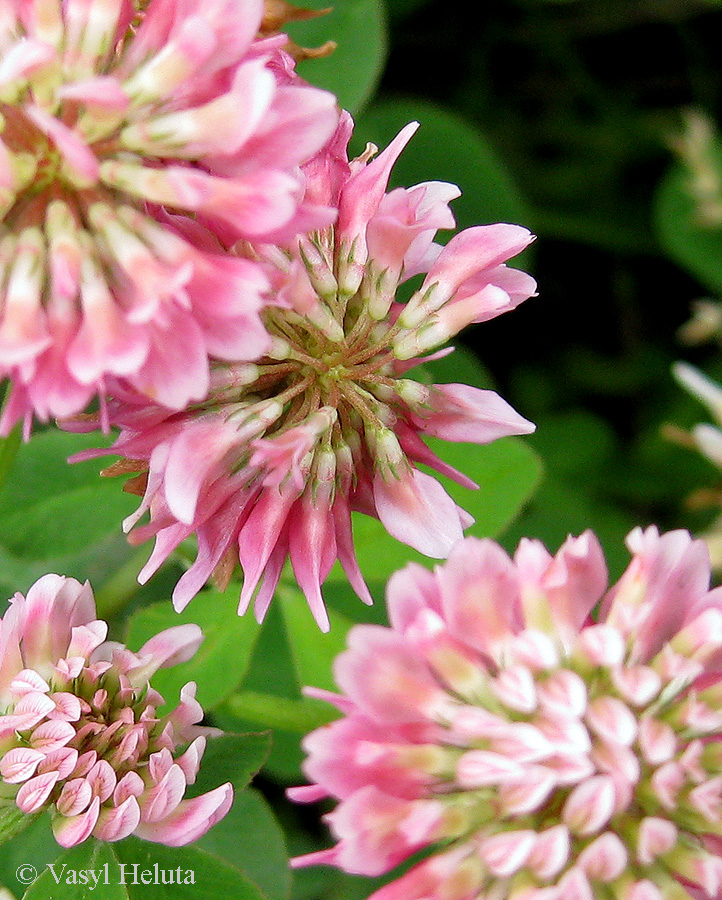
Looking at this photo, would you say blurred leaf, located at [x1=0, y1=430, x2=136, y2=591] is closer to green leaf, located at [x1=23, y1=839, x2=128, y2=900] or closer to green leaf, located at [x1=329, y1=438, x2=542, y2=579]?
green leaf, located at [x1=329, y1=438, x2=542, y2=579]

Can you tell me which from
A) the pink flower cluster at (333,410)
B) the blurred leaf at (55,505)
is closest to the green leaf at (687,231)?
the blurred leaf at (55,505)

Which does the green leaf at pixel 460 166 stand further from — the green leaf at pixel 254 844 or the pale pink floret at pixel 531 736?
the pale pink floret at pixel 531 736

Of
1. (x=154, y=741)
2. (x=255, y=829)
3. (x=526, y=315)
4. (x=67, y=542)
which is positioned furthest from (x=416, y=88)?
(x=154, y=741)

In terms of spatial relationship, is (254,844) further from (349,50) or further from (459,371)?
(349,50)

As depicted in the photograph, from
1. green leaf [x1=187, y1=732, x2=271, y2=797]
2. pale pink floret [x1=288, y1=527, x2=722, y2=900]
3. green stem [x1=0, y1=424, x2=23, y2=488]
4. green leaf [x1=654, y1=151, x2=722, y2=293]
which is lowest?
green leaf [x1=654, y1=151, x2=722, y2=293]

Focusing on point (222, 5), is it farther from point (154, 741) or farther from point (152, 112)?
point (154, 741)

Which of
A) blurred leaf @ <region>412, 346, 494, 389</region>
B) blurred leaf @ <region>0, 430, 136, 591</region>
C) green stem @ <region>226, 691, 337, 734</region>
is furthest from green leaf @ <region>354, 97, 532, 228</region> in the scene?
green stem @ <region>226, 691, 337, 734</region>
